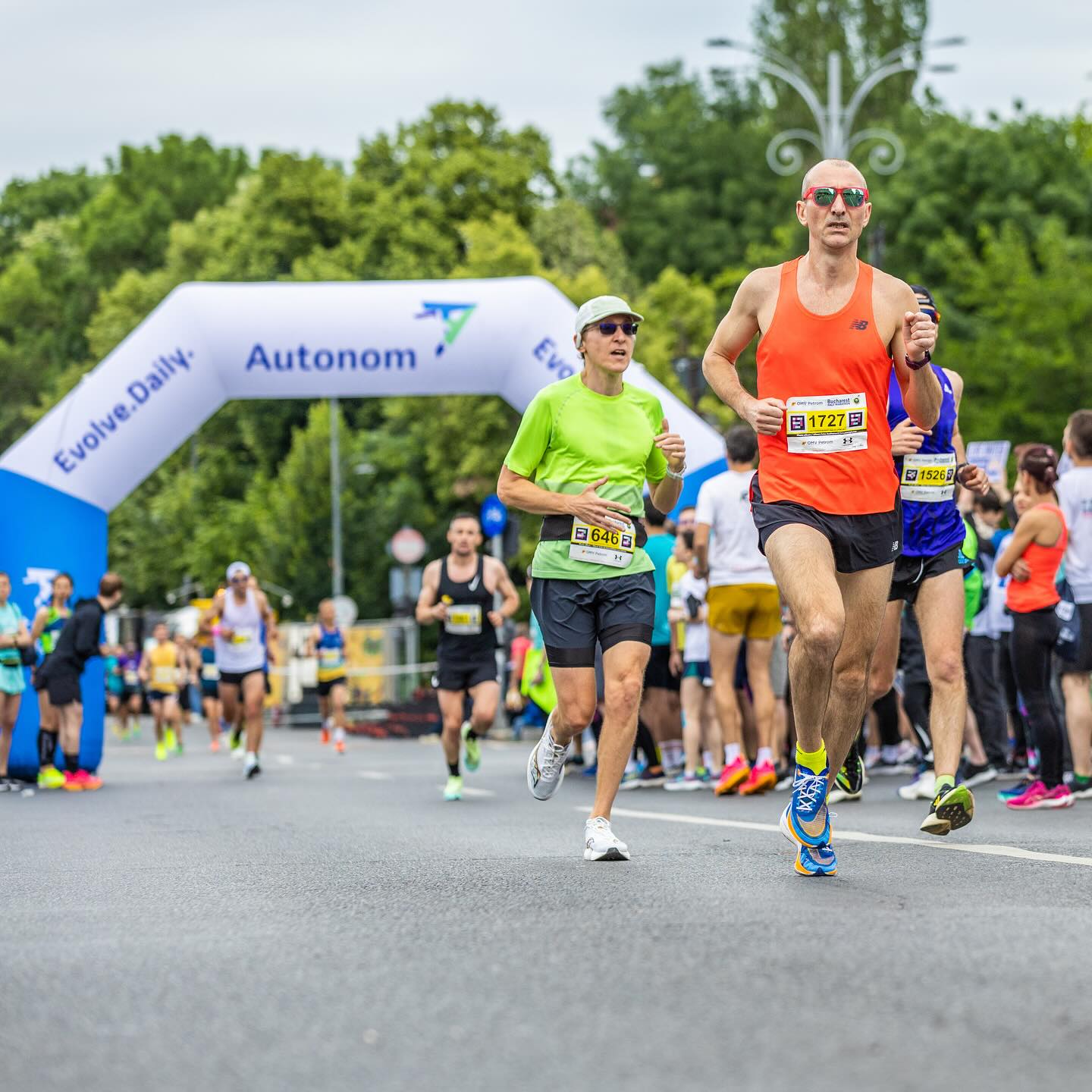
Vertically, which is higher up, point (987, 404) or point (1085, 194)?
point (1085, 194)

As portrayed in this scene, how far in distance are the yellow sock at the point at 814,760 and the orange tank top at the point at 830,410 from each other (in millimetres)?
814

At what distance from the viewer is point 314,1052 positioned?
3.76 meters

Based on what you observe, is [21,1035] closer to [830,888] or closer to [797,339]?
[830,888]

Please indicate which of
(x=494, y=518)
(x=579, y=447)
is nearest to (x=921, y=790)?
(x=579, y=447)

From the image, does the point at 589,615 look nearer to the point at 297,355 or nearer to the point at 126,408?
the point at 126,408

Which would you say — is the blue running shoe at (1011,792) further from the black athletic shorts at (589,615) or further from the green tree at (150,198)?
the green tree at (150,198)

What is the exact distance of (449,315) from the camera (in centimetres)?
1722

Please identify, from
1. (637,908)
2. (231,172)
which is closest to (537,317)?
(637,908)

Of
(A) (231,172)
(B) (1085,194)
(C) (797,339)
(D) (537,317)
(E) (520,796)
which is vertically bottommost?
(E) (520,796)

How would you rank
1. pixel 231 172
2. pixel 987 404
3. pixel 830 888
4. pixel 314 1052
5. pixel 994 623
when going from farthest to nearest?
pixel 231 172 → pixel 987 404 → pixel 994 623 → pixel 830 888 → pixel 314 1052

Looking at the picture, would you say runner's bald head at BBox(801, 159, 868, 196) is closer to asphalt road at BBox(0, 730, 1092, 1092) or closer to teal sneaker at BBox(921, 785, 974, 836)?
teal sneaker at BBox(921, 785, 974, 836)

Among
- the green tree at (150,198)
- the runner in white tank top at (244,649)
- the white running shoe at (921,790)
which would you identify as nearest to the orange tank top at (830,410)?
the white running shoe at (921,790)

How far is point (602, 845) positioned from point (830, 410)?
1836 millimetres

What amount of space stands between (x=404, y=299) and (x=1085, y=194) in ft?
105
